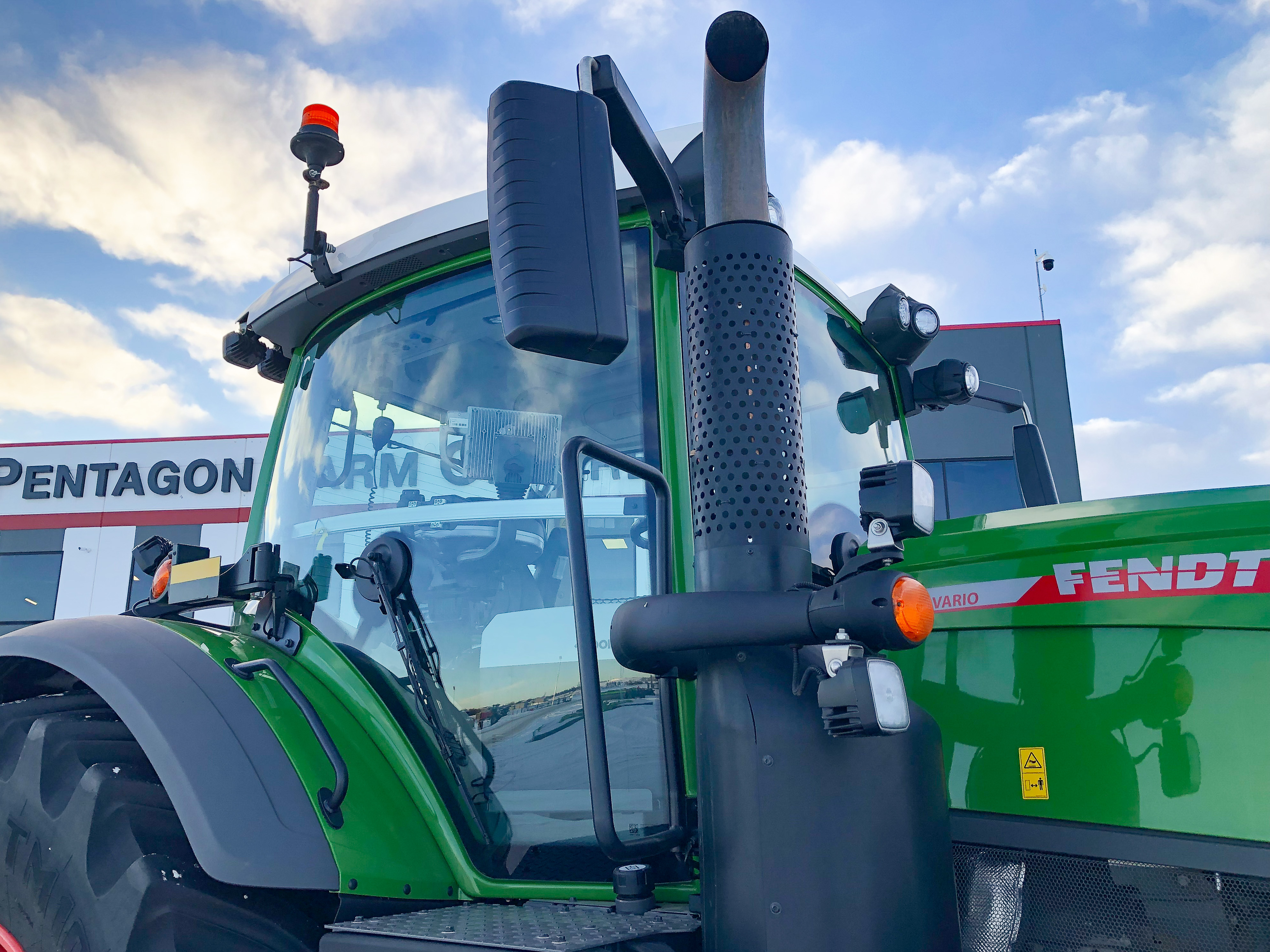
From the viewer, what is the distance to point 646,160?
1.48 metres

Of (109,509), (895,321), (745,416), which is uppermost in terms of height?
(109,509)

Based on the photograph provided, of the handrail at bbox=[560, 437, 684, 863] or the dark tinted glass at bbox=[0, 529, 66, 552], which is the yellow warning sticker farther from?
the dark tinted glass at bbox=[0, 529, 66, 552]

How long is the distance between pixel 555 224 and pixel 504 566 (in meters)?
0.78

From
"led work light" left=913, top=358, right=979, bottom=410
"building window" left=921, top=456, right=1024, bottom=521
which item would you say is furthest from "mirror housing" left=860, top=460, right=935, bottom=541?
"building window" left=921, top=456, right=1024, bottom=521

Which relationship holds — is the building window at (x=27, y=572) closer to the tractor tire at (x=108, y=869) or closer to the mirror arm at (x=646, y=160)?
the tractor tire at (x=108, y=869)

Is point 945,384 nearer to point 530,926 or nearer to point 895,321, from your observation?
point 895,321

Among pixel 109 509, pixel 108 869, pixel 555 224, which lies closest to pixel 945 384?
pixel 555 224

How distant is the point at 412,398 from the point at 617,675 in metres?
0.79

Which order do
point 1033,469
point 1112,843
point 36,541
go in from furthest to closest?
point 36,541, point 1033,469, point 1112,843

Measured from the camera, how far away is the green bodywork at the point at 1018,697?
1387 mm

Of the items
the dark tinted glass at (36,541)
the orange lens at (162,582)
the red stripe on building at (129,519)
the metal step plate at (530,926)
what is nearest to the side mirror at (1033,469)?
the metal step plate at (530,926)

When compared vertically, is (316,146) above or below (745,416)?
above

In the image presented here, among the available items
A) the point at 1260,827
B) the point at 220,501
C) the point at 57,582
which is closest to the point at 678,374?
the point at 1260,827

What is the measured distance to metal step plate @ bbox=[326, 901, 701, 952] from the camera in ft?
4.35
